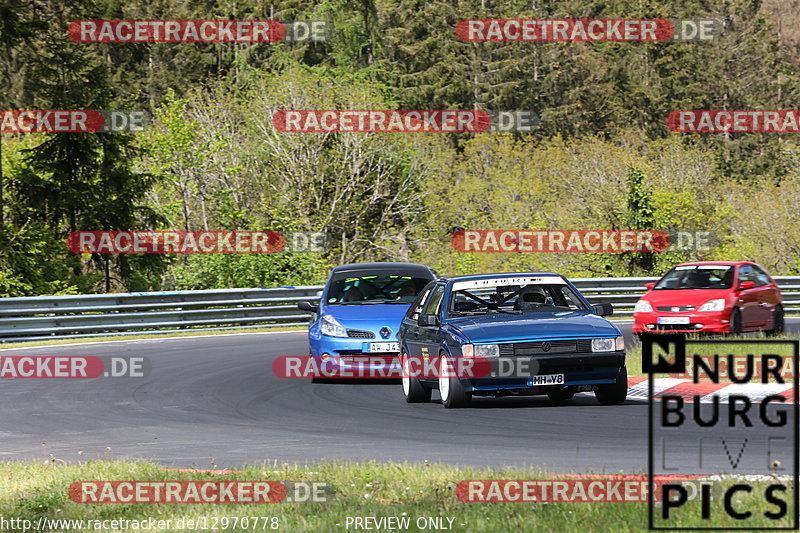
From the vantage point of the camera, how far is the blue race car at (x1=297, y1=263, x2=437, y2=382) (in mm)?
16500

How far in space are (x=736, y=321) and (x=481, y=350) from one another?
9.42 m

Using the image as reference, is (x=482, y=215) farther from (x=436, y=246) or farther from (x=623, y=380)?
(x=623, y=380)

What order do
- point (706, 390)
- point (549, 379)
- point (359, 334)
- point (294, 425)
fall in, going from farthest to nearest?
1. point (359, 334)
2. point (706, 390)
3. point (294, 425)
4. point (549, 379)

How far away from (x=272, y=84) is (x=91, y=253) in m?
13.9

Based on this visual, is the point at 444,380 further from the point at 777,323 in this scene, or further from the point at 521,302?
the point at 777,323

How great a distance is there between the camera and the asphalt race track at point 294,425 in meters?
10.9

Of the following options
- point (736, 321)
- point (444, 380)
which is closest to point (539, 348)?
point (444, 380)

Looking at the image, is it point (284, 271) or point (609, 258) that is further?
point (609, 258)

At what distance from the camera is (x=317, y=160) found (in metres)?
Result: 46.9

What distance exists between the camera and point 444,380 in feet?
45.3

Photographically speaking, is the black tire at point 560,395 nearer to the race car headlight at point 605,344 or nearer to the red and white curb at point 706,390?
the red and white curb at point 706,390

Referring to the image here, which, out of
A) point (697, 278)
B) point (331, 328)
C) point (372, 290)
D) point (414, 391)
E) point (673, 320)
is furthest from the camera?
point (697, 278)

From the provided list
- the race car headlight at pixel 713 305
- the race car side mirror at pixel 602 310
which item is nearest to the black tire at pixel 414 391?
the race car side mirror at pixel 602 310

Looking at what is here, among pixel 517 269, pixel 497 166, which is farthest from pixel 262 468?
pixel 497 166
